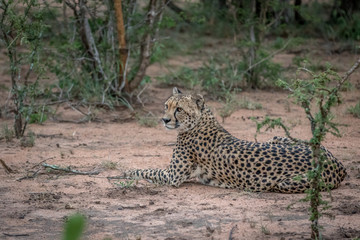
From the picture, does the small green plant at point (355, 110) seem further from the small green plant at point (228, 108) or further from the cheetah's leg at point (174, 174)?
the cheetah's leg at point (174, 174)

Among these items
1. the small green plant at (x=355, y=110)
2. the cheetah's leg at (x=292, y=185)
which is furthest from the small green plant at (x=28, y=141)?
the small green plant at (x=355, y=110)

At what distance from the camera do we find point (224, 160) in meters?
5.42

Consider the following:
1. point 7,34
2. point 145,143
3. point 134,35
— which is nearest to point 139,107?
point 134,35

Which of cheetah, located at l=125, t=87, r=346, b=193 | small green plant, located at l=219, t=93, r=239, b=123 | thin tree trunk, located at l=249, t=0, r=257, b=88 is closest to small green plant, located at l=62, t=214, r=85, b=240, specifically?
cheetah, located at l=125, t=87, r=346, b=193

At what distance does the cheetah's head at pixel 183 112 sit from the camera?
223 inches

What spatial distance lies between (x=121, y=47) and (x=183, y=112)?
11.8 ft

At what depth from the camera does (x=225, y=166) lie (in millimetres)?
5422

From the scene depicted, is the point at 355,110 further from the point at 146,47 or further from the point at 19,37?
the point at 19,37

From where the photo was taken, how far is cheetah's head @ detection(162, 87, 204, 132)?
18.6 feet

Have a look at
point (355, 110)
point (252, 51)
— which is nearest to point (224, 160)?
point (355, 110)

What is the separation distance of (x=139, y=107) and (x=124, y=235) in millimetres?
5391

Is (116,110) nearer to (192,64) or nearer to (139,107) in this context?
(139,107)

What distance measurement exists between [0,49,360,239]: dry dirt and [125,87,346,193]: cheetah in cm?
11

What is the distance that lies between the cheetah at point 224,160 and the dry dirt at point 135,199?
111 millimetres
